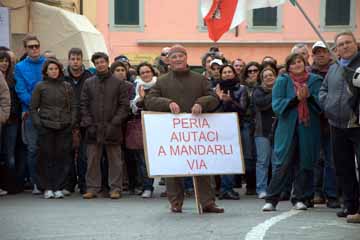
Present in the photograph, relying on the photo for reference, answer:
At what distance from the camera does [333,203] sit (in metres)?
11.4

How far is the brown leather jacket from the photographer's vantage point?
42.0 feet

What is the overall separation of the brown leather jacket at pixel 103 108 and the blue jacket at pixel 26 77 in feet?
3.14

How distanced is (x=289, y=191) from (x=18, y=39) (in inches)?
327

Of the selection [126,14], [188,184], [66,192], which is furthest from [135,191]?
[126,14]

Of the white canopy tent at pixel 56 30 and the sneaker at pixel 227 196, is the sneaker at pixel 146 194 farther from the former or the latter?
the white canopy tent at pixel 56 30

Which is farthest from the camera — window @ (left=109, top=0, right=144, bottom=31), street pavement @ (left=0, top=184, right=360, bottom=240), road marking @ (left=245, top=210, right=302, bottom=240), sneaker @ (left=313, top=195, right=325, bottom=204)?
window @ (left=109, top=0, right=144, bottom=31)

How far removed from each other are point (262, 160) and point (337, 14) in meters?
23.7

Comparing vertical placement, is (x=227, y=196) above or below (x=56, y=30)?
below

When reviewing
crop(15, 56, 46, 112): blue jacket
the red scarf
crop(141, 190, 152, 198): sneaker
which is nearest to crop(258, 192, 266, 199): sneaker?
crop(141, 190, 152, 198): sneaker

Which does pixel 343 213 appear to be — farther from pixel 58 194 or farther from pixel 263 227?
pixel 58 194

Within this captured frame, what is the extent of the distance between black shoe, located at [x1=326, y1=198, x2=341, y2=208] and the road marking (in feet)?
2.45

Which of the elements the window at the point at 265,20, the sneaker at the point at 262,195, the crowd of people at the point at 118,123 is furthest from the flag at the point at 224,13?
the window at the point at 265,20

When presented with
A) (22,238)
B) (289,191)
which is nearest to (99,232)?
(22,238)

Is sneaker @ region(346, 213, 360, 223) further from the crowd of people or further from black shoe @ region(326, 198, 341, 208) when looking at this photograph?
black shoe @ region(326, 198, 341, 208)
